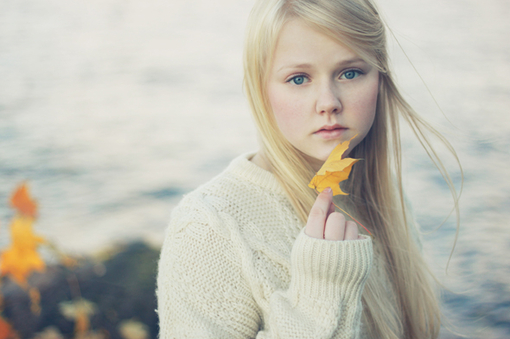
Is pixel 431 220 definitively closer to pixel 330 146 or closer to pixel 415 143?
pixel 415 143

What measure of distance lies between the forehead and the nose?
0.09 meters

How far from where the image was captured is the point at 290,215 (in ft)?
4.78

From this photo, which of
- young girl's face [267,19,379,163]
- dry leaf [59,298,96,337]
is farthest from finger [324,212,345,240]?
dry leaf [59,298,96,337]

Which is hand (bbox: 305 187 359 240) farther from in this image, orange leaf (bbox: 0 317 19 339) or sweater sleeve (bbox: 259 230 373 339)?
orange leaf (bbox: 0 317 19 339)

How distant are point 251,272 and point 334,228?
30 centimetres

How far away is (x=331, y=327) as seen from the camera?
112 centimetres

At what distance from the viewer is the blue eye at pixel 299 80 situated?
130 centimetres

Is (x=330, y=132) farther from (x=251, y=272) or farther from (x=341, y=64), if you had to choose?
(x=251, y=272)

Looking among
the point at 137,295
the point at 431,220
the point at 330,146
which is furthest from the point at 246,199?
the point at 431,220

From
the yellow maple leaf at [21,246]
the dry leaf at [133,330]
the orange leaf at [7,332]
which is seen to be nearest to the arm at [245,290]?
the yellow maple leaf at [21,246]

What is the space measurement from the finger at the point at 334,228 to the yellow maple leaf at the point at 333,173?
0.25 ft

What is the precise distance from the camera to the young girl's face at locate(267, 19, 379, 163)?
4.12ft

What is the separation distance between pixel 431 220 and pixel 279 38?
278cm

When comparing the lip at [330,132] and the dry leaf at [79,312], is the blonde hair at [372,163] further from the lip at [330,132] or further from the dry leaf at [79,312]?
the dry leaf at [79,312]
